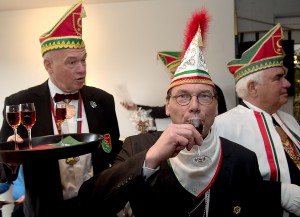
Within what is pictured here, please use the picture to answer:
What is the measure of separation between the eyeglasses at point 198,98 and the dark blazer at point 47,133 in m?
0.63

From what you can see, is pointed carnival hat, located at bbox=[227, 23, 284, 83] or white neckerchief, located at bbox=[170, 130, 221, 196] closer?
white neckerchief, located at bbox=[170, 130, 221, 196]

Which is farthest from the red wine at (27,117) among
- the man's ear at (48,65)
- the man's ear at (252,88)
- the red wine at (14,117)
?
the man's ear at (252,88)

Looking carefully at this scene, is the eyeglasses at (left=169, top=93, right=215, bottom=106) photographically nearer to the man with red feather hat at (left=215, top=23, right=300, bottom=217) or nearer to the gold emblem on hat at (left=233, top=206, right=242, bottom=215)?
the gold emblem on hat at (left=233, top=206, right=242, bottom=215)

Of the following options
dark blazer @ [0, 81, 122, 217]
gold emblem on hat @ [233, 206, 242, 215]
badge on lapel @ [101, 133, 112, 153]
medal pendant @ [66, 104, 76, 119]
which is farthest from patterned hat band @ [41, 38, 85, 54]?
gold emblem on hat @ [233, 206, 242, 215]

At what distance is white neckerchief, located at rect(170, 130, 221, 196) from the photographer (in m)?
1.40

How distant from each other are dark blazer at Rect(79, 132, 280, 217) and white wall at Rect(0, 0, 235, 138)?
3.29m

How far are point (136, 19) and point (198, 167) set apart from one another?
151 inches

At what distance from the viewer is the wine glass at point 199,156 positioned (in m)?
1.20

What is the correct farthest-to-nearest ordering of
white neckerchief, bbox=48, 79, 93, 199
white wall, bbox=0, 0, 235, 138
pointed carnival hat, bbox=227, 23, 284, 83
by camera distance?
white wall, bbox=0, 0, 235, 138 → pointed carnival hat, bbox=227, 23, 284, 83 → white neckerchief, bbox=48, 79, 93, 199

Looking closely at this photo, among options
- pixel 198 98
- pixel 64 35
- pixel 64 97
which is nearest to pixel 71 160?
pixel 64 97

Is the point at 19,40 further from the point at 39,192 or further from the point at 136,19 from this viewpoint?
the point at 39,192

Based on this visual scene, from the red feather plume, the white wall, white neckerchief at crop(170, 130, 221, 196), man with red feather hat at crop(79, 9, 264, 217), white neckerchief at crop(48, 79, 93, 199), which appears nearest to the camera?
man with red feather hat at crop(79, 9, 264, 217)

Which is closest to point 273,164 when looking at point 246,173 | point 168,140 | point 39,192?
point 246,173

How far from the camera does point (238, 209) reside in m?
1.45
